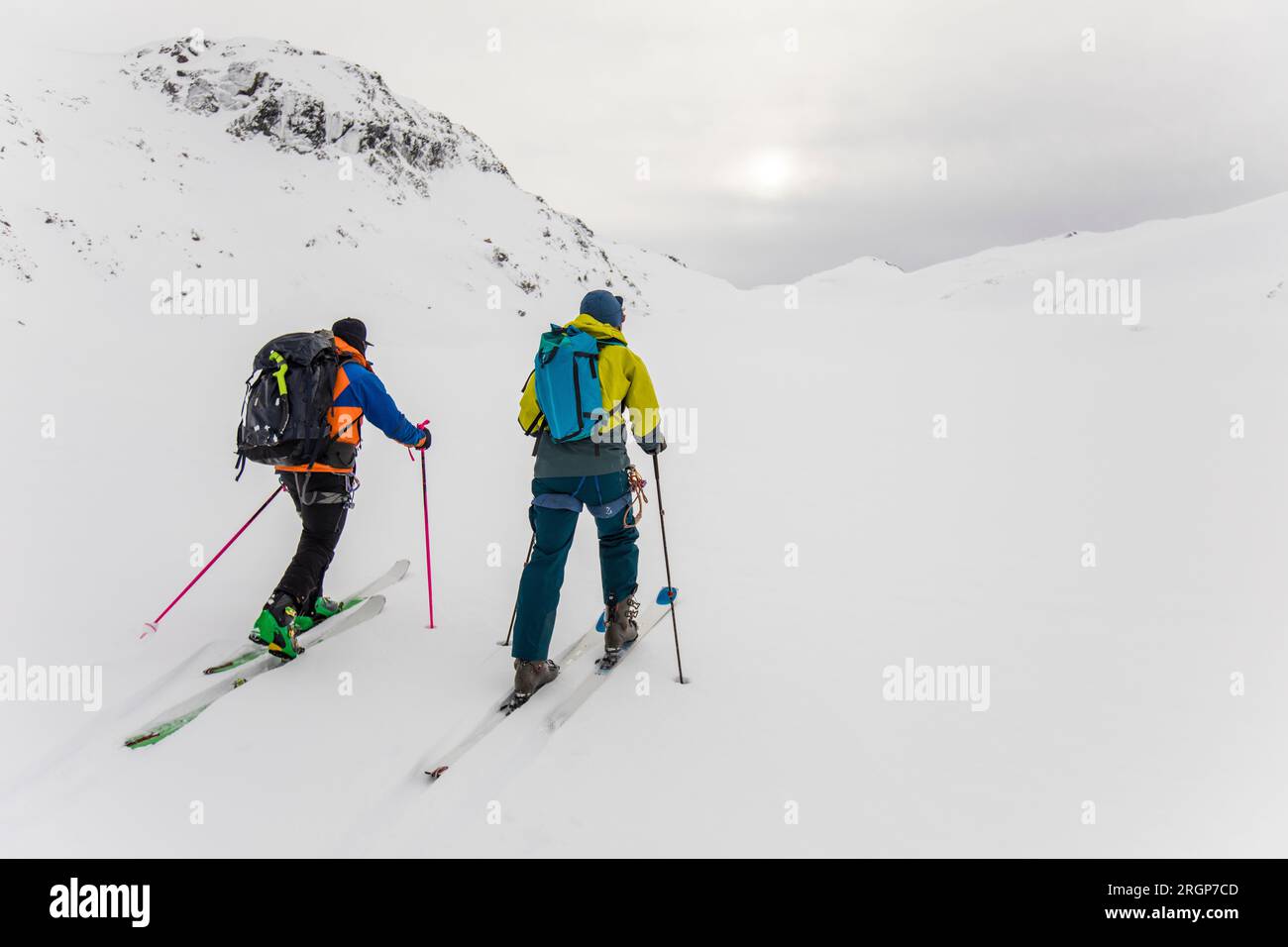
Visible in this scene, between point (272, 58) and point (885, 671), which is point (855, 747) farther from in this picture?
point (272, 58)

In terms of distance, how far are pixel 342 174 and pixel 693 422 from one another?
53510 millimetres

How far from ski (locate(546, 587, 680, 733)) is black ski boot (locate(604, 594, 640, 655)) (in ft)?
0.21

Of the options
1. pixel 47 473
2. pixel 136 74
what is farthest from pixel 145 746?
pixel 136 74

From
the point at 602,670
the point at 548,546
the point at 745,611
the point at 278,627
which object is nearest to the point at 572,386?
the point at 548,546

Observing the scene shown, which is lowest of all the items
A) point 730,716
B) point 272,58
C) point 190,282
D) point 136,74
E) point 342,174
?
point 730,716

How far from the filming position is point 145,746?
3.83 meters

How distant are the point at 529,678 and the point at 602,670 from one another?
1.92ft

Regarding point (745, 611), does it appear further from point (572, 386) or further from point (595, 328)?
point (595, 328)

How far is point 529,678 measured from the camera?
4496 mm

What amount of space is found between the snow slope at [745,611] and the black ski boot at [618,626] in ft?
0.58

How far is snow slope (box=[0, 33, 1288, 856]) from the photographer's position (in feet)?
11.2

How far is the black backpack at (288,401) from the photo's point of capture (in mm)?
4613

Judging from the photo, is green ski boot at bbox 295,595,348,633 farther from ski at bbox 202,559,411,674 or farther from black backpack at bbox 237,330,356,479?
black backpack at bbox 237,330,356,479

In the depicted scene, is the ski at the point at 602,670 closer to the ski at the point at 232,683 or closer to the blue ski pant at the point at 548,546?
the blue ski pant at the point at 548,546
